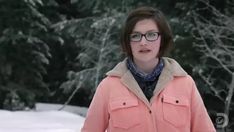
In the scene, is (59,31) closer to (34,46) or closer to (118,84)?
(34,46)

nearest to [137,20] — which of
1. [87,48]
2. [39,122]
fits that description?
[39,122]

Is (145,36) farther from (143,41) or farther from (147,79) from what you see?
(147,79)

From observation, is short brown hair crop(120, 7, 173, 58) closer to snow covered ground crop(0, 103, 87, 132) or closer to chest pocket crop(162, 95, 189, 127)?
chest pocket crop(162, 95, 189, 127)

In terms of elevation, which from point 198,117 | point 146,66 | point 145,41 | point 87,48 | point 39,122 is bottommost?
point 39,122

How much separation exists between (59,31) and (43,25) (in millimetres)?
678

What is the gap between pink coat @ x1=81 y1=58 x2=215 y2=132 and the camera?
8.71 ft

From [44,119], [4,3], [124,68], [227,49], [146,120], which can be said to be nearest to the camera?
[146,120]

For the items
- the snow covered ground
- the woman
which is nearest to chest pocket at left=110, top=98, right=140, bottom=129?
the woman

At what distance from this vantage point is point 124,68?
281 cm

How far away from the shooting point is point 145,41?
2.73 meters

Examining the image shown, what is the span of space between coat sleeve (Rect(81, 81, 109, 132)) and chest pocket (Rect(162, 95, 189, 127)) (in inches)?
10.9

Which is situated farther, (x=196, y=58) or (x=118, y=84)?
(x=196, y=58)

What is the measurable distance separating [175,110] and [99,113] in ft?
1.17

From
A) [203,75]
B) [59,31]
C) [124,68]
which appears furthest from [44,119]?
[124,68]
